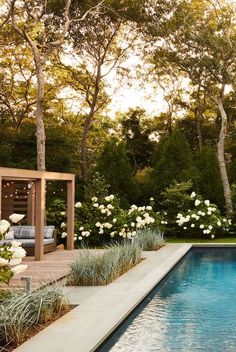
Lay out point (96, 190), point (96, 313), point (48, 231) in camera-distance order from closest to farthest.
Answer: point (96, 313)
point (48, 231)
point (96, 190)

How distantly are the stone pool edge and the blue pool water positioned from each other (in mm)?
164

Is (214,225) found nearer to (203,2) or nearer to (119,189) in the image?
(119,189)

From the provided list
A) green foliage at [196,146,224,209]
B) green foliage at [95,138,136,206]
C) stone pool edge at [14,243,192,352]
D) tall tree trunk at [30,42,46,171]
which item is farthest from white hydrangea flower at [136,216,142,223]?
green foliage at [196,146,224,209]

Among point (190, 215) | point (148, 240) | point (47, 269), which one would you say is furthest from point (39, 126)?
point (47, 269)

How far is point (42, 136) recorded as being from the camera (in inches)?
680

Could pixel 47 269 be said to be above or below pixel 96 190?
below

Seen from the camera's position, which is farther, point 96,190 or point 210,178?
point 210,178

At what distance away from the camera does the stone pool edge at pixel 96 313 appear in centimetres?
542

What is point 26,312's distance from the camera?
237 inches

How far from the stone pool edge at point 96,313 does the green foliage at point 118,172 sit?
9.86 m

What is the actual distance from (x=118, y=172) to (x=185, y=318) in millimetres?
14318

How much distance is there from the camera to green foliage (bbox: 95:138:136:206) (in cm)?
2155

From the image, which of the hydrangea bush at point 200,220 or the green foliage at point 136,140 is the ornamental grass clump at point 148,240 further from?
the green foliage at point 136,140

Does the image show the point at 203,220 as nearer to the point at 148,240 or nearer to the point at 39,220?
the point at 148,240
